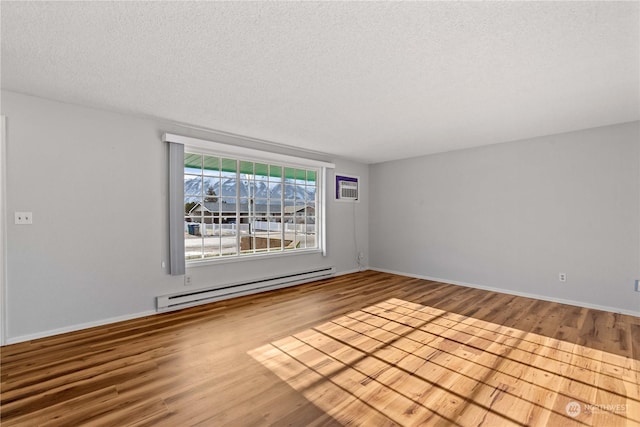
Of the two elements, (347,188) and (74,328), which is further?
(347,188)

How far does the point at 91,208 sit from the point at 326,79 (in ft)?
9.57

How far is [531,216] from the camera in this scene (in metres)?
4.40

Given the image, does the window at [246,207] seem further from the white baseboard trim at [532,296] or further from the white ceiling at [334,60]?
the white baseboard trim at [532,296]

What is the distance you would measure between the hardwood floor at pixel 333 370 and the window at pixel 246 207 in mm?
1096

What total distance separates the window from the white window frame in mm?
44

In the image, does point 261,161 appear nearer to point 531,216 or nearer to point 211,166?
point 211,166

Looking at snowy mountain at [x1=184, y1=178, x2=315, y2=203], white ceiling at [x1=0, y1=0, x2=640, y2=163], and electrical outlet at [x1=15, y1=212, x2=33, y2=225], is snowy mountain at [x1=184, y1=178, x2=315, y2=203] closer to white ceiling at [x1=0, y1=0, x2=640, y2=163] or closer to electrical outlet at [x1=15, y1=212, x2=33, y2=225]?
white ceiling at [x1=0, y1=0, x2=640, y2=163]

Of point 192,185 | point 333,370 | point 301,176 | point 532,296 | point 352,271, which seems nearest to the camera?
point 333,370

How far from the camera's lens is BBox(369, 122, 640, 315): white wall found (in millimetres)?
3714

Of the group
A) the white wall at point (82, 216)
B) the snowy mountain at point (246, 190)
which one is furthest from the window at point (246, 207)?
the white wall at point (82, 216)

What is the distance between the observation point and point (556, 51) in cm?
207

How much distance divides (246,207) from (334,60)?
9.66 ft

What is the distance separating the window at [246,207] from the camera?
4.09 m

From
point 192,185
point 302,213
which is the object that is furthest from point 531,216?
point 192,185
